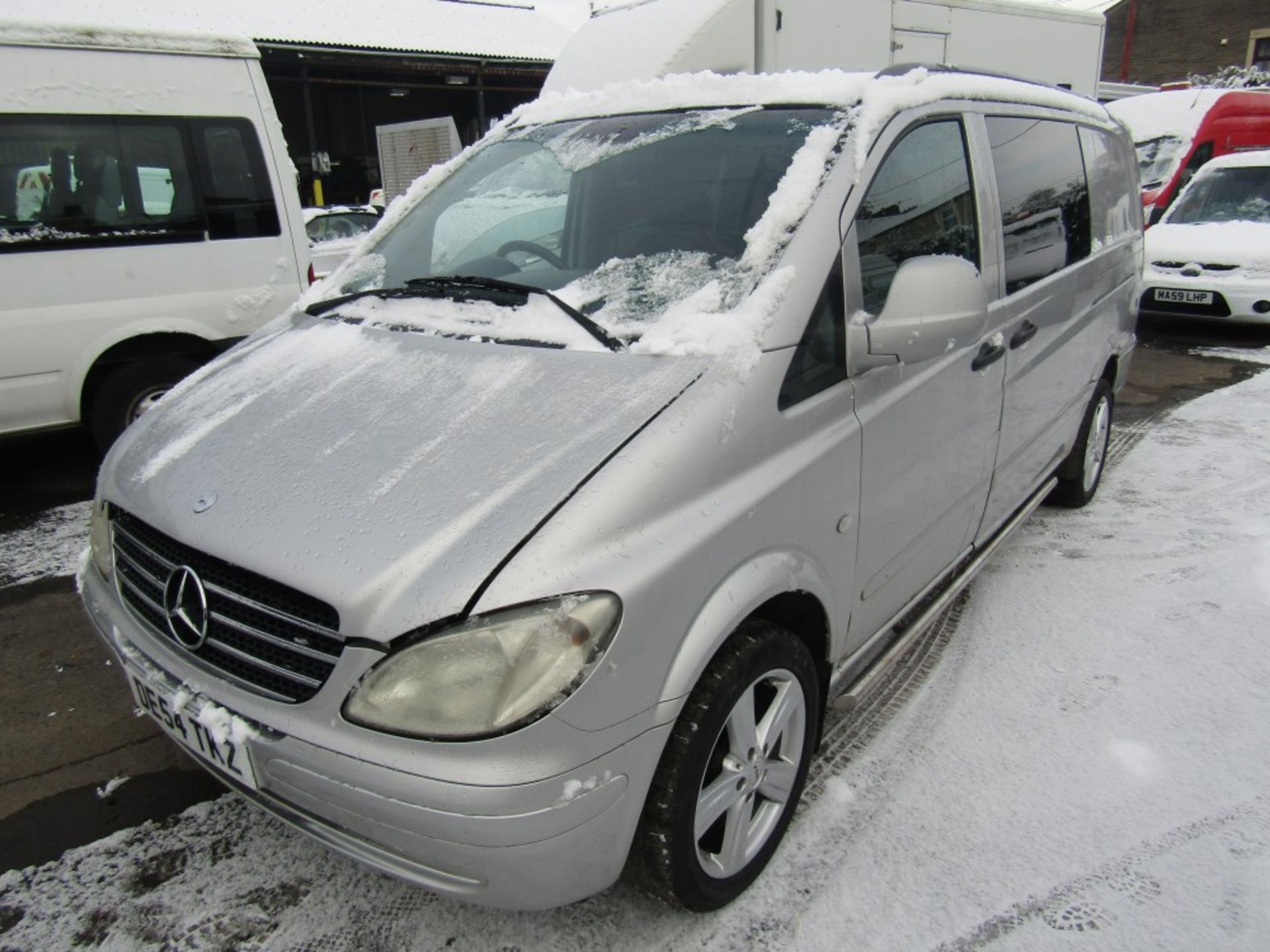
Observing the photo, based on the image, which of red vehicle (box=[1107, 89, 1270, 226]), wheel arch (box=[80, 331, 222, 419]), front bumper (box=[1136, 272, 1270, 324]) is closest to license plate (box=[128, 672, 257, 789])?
wheel arch (box=[80, 331, 222, 419])

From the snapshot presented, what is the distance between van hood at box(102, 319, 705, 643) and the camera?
156 cm

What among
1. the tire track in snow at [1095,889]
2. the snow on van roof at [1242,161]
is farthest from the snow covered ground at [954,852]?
the snow on van roof at [1242,161]

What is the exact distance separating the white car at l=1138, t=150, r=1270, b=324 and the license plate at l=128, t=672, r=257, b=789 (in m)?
8.44

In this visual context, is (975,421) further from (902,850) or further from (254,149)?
(254,149)

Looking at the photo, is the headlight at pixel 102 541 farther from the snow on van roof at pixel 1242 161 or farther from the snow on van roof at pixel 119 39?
the snow on van roof at pixel 1242 161

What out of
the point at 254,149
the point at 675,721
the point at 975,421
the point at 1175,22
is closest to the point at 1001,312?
the point at 975,421

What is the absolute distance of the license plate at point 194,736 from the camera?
1.71 metres

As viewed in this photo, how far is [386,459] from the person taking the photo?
180 cm

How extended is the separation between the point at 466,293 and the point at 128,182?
3495 mm

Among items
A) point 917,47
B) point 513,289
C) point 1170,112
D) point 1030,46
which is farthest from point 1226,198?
point 513,289

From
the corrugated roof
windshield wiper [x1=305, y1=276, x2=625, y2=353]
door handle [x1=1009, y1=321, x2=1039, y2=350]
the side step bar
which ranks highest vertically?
the corrugated roof

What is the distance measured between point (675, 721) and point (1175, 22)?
133 ft

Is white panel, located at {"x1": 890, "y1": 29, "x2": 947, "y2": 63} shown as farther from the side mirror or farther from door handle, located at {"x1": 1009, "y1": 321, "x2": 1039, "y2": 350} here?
the side mirror

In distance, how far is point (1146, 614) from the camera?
329cm
